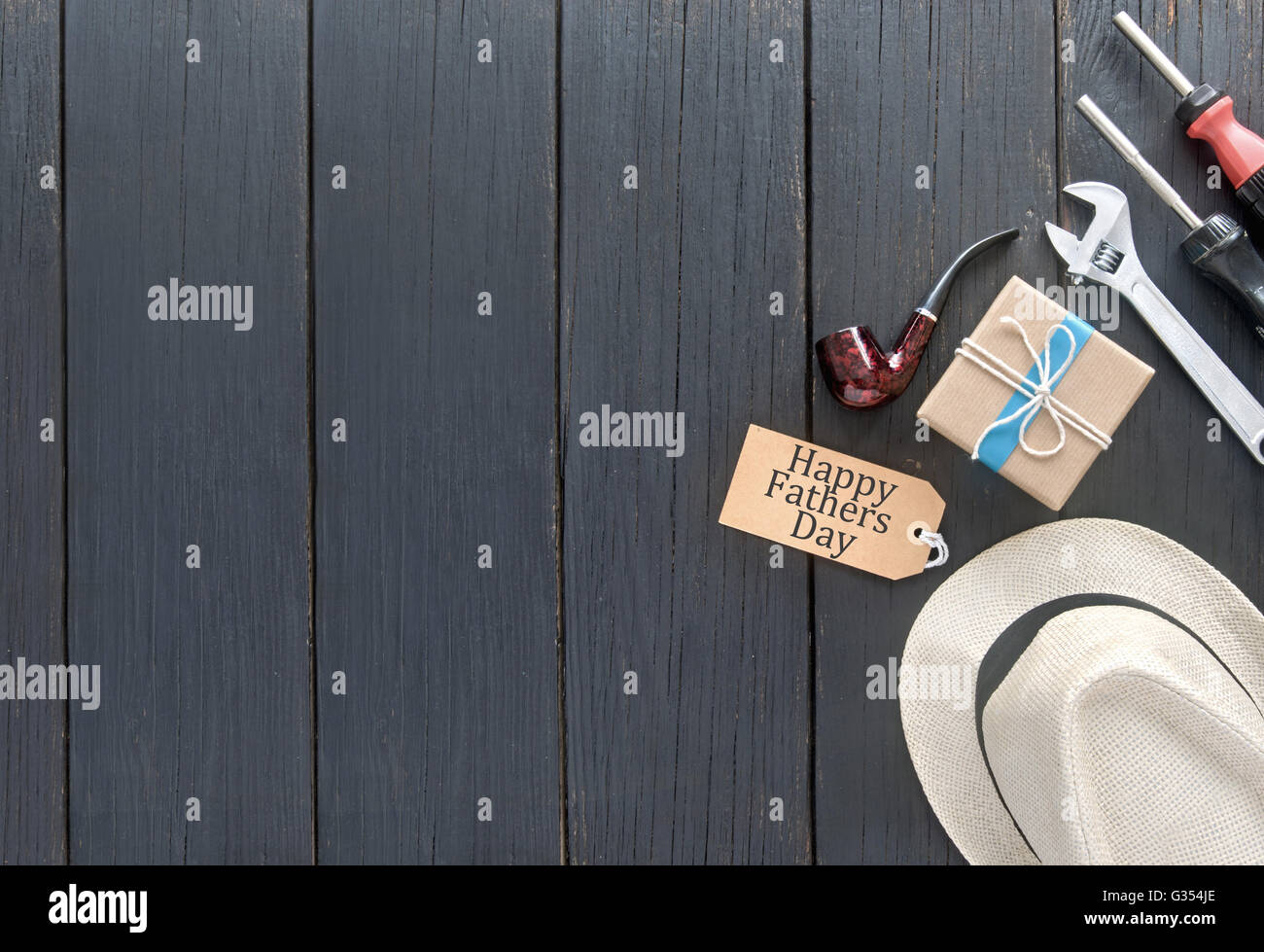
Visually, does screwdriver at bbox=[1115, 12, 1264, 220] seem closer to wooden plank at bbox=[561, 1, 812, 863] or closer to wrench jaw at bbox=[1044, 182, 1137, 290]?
wrench jaw at bbox=[1044, 182, 1137, 290]

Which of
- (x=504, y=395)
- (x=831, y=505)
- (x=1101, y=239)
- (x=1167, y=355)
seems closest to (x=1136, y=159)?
(x=1101, y=239)

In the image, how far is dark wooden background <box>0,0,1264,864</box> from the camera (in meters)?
0.80

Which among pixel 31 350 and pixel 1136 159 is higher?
pixel 1136 159

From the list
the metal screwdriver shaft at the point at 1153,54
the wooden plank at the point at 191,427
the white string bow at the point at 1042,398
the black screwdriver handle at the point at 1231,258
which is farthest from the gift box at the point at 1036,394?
the wooden plank at the point at 191,427

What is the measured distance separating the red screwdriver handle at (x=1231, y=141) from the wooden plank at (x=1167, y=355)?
1.4 inches

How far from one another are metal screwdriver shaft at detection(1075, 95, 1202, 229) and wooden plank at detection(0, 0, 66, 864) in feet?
3.21

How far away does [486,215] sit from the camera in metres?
0.80

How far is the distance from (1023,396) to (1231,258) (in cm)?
24

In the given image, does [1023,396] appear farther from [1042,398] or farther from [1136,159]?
[1136,159]

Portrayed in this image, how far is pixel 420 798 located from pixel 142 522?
379 millimetres

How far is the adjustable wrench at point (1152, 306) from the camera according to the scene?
30.3 inches

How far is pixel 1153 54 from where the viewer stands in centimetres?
76
